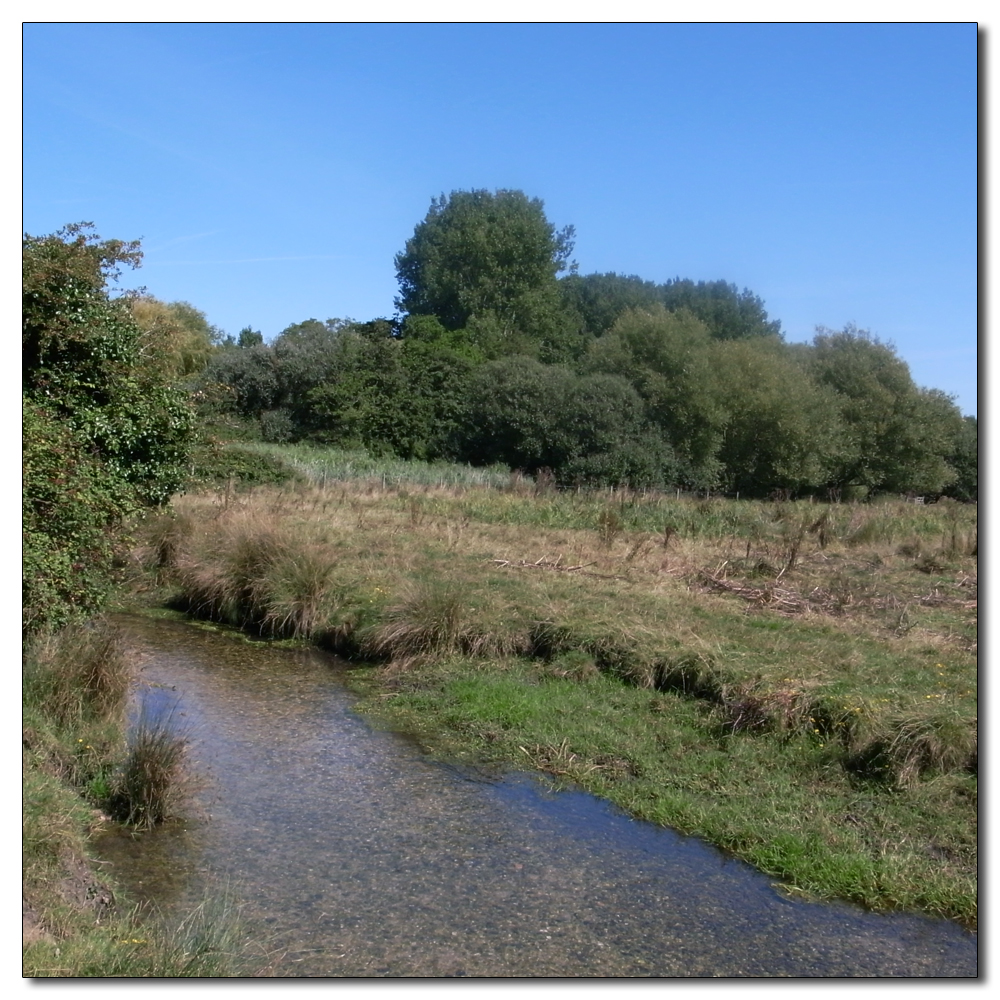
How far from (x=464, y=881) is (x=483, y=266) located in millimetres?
53486

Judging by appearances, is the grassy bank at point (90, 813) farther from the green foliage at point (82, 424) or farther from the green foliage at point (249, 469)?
the green foliage at point (249, 469)

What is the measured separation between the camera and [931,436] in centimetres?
3641

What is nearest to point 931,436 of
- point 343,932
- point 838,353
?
point 838,353

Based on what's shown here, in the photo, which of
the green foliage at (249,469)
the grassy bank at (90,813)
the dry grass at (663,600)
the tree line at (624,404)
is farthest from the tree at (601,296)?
the grassy bank at (90,813)

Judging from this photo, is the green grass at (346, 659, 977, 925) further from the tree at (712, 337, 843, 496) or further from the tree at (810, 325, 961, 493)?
the tree at (712, 337, 843, 496)

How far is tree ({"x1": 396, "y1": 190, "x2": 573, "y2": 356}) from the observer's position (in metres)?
57.8

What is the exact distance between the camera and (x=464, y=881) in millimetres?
7309

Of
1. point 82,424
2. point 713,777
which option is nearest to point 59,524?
point 82,424

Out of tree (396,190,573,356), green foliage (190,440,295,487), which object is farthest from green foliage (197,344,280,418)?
tree (396,190,573,356)

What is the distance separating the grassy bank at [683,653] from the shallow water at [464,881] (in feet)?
1.41

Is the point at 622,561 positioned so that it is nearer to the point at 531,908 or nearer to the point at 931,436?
the point at 531,908

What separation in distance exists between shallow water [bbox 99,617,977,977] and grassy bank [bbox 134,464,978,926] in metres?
0.43

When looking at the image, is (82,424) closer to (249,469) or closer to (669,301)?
(249,469)

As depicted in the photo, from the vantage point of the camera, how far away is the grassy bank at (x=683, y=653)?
816 centimetres
